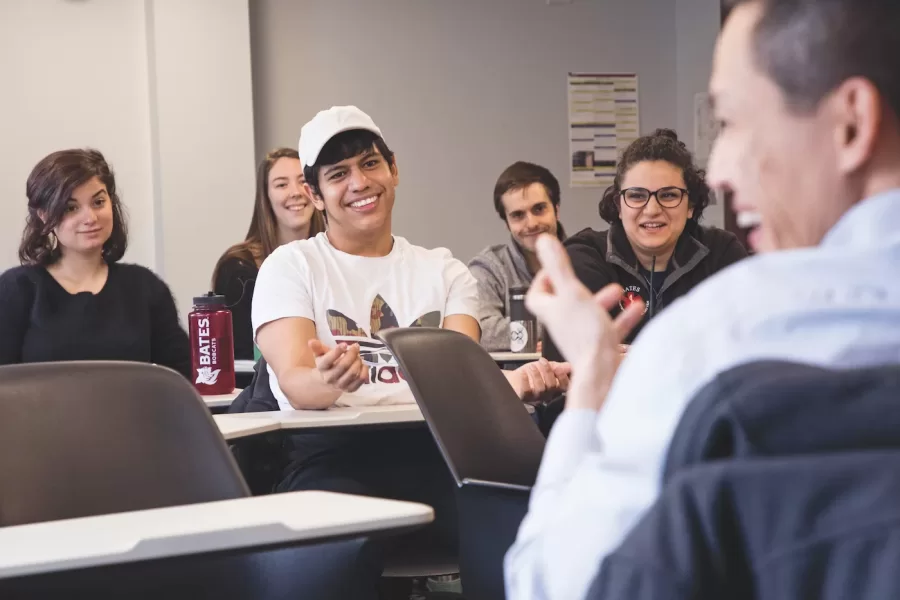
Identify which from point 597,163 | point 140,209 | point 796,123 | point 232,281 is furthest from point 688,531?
point 597,163

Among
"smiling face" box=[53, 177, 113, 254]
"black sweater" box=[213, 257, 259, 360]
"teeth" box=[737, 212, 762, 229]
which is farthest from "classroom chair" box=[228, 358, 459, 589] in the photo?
"teeth" box=[737, 212, 762, 229]

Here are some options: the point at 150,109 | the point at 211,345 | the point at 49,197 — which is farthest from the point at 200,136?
the point at 211,345

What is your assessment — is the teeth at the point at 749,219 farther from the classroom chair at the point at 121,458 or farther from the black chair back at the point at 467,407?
the black chair back at the point at 467,407

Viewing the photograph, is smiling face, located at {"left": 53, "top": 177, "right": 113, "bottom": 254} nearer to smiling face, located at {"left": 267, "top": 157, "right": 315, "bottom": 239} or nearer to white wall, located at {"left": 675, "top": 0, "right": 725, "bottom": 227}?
smiling face, located at {"left": 267, "top": 157, "right": 315, "bottom": 239}

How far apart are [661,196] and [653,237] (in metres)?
0.11

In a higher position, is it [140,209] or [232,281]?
[140,209]

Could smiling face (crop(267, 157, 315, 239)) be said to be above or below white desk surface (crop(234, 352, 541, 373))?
above

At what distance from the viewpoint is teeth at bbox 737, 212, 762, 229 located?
75 centimetres

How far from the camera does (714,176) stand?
30.6 inches

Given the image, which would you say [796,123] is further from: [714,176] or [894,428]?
[894,428]

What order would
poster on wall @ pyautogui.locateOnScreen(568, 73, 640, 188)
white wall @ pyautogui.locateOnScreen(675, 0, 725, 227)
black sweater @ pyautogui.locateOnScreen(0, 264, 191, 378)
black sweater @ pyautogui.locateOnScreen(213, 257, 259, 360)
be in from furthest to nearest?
poster on wall @ pyautogui.locateOnScreen(568, 73, 640, 188)
white wall @ pyautogui.locateOnScreen(675, 0, 725, 227)
black sweater @ pyautogui.locateOnScreen(213, 257, 259, 360)
black sweater @ pyautogui.locateOnScreen(0, 264, 191, 378)

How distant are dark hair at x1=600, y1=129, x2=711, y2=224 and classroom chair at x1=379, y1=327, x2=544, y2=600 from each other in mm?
982

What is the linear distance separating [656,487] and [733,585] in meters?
0.08

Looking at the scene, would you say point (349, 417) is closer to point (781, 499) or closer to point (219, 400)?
point (219, 400)
